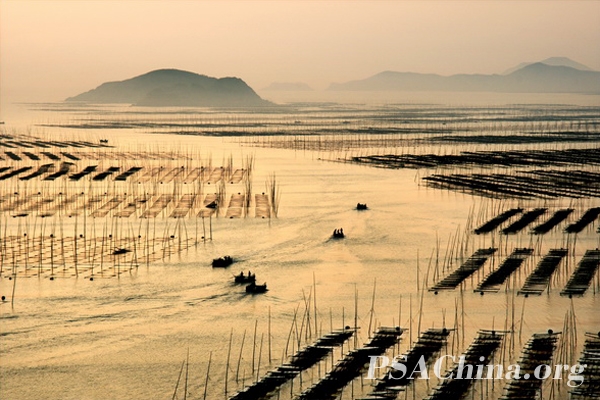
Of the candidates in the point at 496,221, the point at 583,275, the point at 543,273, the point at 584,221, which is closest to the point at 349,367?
the point at 543,273

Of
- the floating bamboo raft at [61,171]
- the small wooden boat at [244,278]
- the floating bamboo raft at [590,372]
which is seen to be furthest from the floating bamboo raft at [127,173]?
the floating bamboo raft at [590,372]

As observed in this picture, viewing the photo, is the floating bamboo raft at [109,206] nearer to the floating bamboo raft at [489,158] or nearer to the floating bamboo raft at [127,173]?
the floating bamboo raft at [127,173]

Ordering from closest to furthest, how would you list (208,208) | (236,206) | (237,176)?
(208,208)
(236,206)
(237,176)

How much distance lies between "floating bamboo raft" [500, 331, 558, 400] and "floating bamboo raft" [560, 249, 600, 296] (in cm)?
325

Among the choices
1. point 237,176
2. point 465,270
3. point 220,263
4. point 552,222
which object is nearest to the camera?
point 465,270

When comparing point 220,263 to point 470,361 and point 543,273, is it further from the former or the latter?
point 470,361

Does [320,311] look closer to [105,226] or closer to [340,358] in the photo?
[340,358]

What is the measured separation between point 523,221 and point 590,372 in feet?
44.1

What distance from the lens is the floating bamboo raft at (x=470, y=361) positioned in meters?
13.3

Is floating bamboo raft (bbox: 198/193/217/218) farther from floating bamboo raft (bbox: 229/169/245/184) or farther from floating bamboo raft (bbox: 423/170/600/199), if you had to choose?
floating bamboo raft (bbox: 423/170/600/199)

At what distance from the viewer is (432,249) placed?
78.4 ft

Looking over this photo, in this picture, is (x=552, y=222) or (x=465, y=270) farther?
(x=552, y=222)

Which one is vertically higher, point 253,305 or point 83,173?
point 83,173

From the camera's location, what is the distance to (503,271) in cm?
2088
